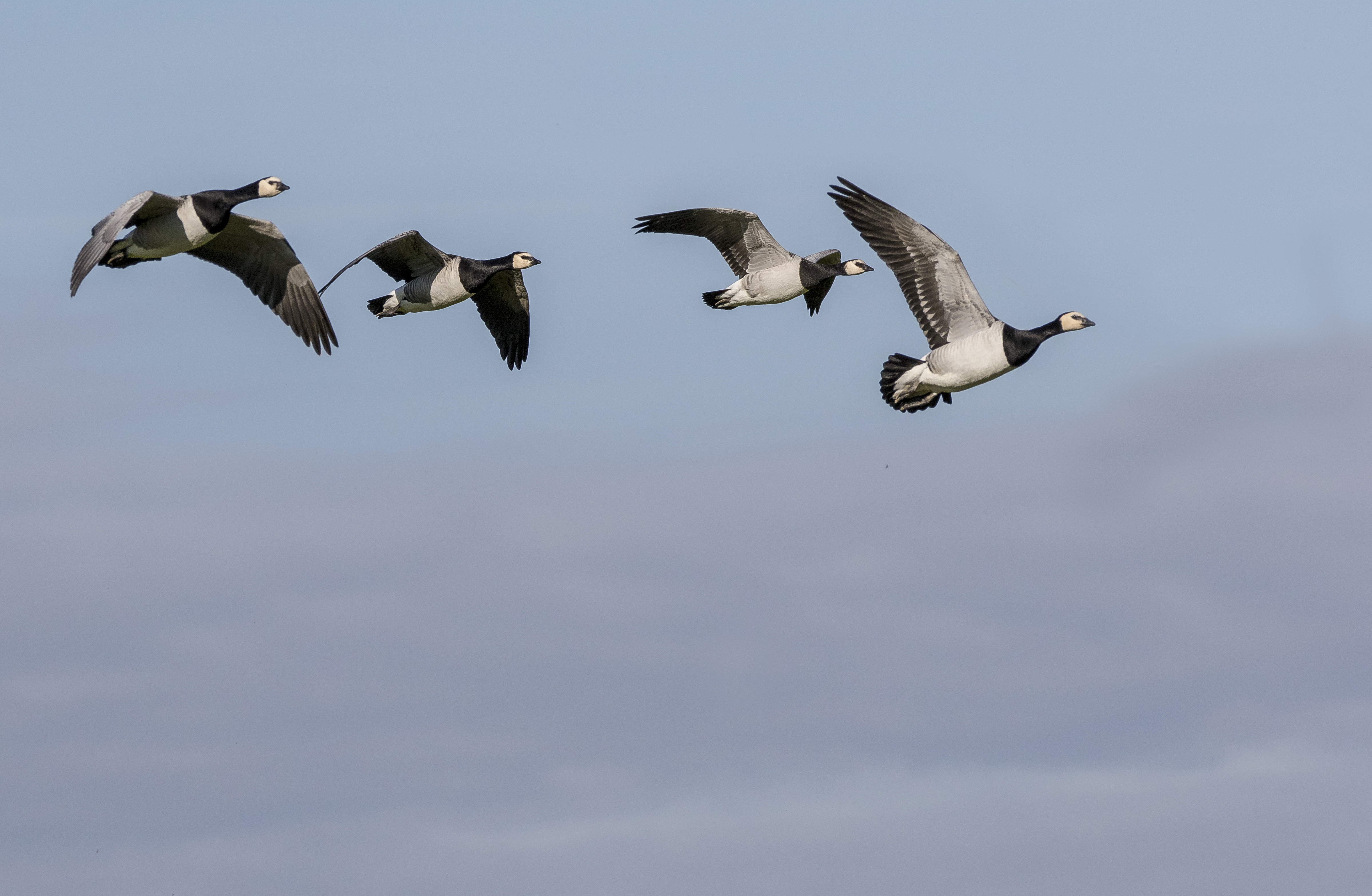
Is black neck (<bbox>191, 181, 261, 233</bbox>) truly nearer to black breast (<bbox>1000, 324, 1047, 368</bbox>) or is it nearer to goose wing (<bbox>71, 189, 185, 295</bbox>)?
goose wing (<bbox>71, 189, 185, 295</bbox>)

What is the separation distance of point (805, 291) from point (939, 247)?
6967 millimetres

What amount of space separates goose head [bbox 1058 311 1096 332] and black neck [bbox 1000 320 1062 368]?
1084mm

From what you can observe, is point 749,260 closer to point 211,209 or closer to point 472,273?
point 472,273

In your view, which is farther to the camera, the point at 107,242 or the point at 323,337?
the point at 323,337

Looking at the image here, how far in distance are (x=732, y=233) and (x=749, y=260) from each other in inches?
23.5

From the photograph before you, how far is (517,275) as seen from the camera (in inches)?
1225

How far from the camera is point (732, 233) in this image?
100 ft

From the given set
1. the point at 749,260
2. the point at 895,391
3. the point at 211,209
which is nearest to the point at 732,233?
the point at 749,260

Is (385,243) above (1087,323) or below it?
above

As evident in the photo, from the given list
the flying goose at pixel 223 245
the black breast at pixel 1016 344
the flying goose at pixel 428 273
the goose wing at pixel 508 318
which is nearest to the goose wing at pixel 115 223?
the flying goose at pixel 223 245

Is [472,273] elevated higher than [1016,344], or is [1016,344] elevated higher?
[472,273]

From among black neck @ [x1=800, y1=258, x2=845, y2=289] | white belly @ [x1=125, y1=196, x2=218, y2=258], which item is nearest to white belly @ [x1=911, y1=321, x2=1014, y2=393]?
black neck @ [x1=800, y1=258, x2=845, y2=289]

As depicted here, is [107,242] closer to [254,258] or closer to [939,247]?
[254,258]

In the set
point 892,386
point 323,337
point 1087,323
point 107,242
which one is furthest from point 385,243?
point 1087,323
